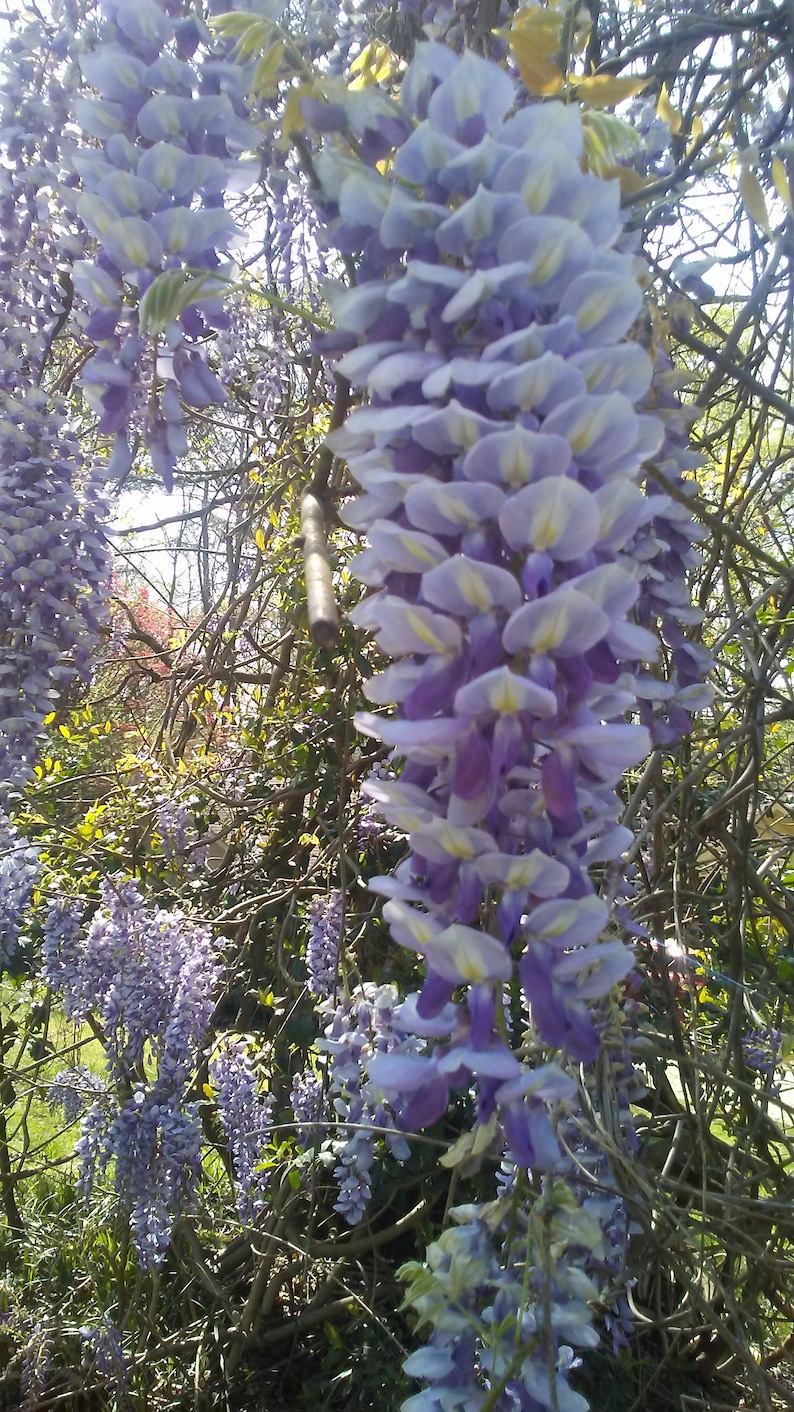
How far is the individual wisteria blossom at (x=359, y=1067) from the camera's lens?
1.33 meters

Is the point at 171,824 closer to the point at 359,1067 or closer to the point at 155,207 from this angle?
the point at 359,1067

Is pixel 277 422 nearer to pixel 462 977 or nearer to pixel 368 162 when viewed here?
pixel 368 162

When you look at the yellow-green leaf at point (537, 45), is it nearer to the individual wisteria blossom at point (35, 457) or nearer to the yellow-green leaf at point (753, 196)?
the yellow-green leaf at point (753, 196)

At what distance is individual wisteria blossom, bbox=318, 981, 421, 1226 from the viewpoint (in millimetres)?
1325

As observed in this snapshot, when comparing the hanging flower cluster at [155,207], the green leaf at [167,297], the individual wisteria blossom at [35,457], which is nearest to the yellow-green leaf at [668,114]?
the hanging flower cluster at [155,207]

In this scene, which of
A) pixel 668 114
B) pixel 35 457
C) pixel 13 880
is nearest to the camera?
pixel 668 114

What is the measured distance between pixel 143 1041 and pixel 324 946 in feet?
1.31

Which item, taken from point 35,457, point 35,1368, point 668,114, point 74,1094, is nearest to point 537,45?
point 668,114

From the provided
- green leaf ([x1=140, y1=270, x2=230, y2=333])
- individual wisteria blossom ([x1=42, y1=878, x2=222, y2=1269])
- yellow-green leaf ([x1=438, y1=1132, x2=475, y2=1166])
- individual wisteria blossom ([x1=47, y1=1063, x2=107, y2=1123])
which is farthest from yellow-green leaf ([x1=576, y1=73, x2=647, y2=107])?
individual wisteria blossom ([x1=47, y1=1063, x2=107, y2=1123])

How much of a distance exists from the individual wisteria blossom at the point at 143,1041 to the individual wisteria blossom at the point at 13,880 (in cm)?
16

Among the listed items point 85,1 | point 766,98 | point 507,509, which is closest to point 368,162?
point 507,509

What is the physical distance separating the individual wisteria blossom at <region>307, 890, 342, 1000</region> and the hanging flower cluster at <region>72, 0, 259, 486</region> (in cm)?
97

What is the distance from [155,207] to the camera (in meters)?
0.71

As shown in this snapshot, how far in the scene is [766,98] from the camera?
1.39 m
